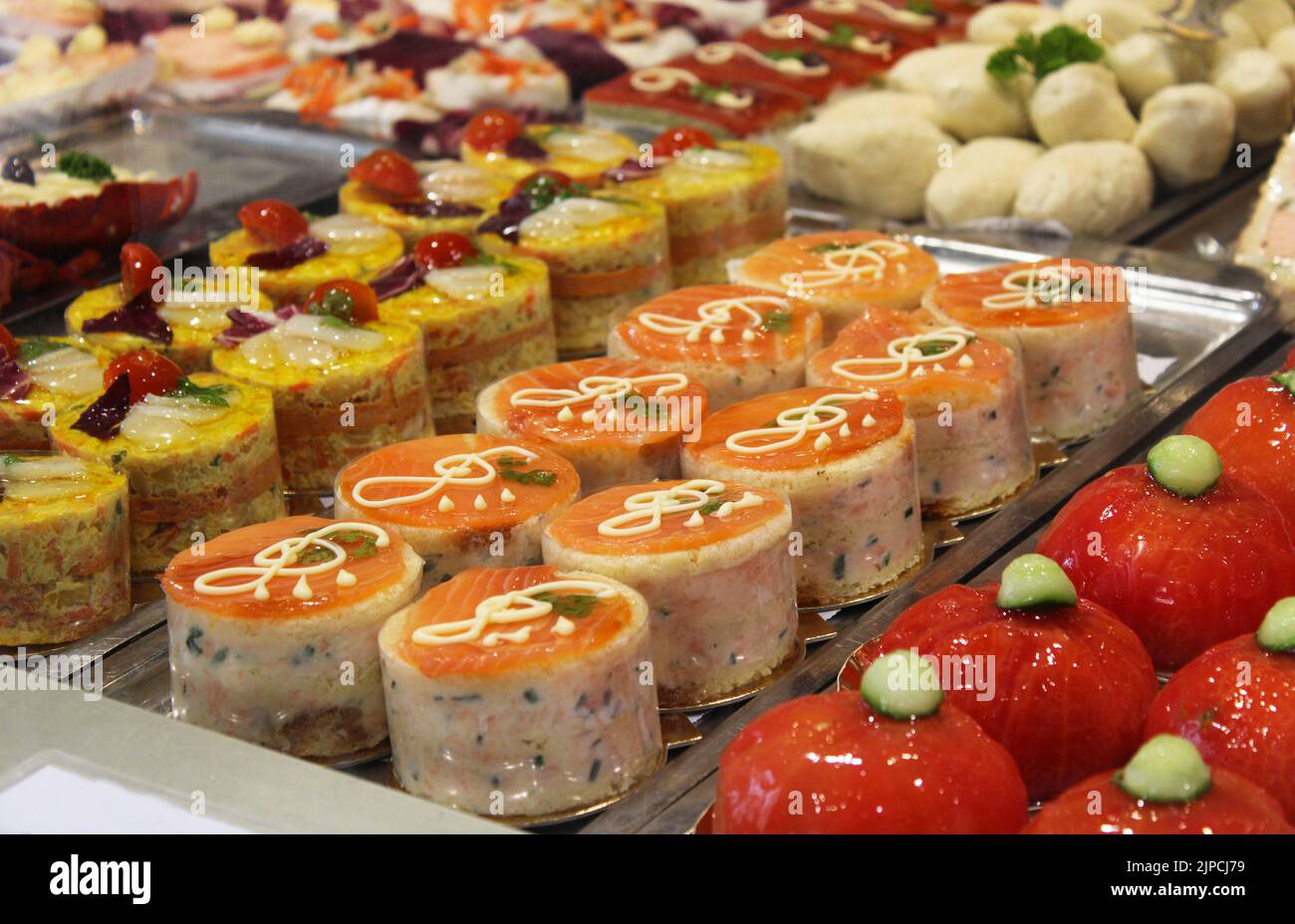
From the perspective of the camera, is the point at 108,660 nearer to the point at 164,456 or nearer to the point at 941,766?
the point at 164,456

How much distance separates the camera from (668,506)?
106 inches

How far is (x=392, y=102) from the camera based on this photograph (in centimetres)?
579

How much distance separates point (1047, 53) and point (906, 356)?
2.17 metres

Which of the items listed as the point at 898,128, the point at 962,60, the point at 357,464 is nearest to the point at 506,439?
the point at 357,464

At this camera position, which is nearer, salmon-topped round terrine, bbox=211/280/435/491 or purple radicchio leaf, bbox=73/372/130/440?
purple radicchio leaf, bbox=73/372/130/440

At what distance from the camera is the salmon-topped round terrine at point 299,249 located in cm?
392

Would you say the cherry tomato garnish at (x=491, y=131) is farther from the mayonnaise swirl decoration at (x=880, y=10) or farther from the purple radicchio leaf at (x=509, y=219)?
the mayonnaise swirl decoration at (x=880, y=10)

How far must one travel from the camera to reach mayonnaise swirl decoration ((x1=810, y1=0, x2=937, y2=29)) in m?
6.26

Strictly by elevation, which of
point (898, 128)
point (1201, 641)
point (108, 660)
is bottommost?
point (108, 660)

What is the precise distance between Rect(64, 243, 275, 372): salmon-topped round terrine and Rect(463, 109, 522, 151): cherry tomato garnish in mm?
1149

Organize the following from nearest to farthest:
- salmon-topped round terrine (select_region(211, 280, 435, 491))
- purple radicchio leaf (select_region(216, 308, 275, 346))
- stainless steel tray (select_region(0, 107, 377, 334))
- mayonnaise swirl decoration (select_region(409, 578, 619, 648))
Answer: mayonnaise swirl decoration (select_region(409, 578, 619, 648)) < salmon-topped round terrine (select_region(211, 280, 435, 491)) < purple radicchio leaf (select_region(216, 308, 275, 346)) < stainless steel tray (select_region(0, 107, 377, 334))

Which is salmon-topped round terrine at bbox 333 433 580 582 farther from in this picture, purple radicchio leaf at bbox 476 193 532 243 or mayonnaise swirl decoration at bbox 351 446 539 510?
purple radicchio leaf at bbox 476 193 532 243

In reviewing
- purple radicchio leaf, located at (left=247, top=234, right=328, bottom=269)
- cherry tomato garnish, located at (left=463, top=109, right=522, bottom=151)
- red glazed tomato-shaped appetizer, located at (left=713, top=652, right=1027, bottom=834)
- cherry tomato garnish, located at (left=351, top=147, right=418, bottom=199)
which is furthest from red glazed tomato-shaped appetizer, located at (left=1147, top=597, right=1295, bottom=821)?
cherry tomato garnish, located at (left=463, top=109, right=522, bottom=151)
